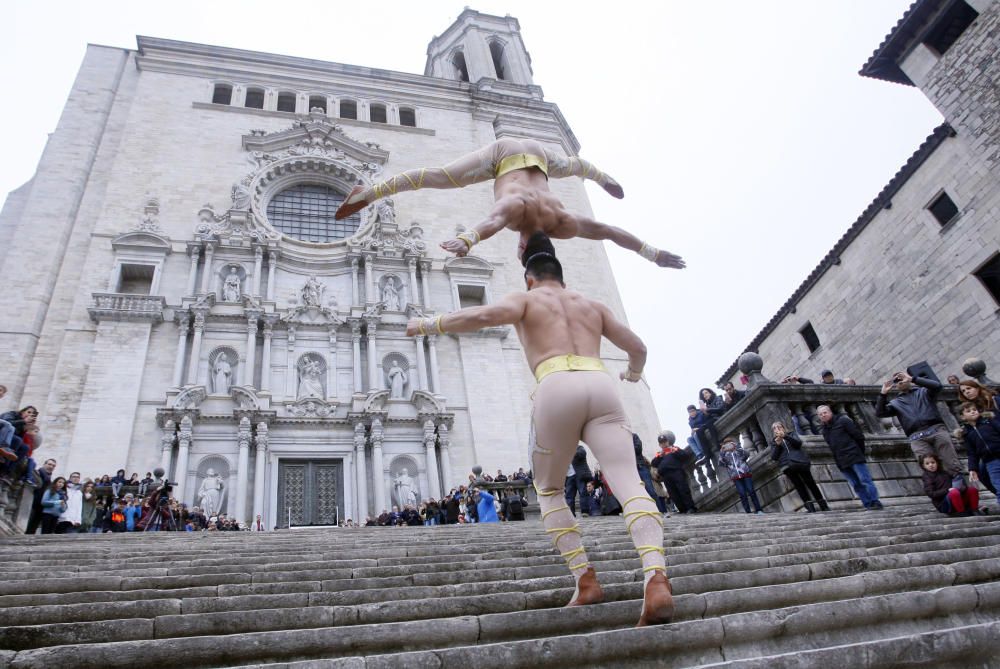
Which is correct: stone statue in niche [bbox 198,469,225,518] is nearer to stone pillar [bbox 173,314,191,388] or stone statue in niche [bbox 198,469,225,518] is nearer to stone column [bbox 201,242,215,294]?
stone pillar [bbox 173,314,191,388]

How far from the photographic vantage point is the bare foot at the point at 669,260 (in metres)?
5.83

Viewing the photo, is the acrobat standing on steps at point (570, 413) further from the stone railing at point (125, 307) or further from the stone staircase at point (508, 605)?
the stone railing at point (125, 307)

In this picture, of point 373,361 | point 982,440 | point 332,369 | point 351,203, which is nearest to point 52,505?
point 351,203

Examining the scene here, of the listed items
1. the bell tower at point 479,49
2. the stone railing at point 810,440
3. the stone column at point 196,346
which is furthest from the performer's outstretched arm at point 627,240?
the bell tower at point 479,49

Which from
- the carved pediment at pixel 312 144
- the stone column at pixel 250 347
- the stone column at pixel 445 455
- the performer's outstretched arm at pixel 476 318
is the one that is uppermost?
the carved pediment at pixel 312 144

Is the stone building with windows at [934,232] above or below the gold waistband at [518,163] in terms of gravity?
above

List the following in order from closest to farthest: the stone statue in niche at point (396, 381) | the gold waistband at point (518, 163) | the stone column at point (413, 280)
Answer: the gold waistband at point (518, 163), the stone statue in niche at point (396, 381), the stone column at point (413, 280)

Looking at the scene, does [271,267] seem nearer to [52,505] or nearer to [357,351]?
[357,351]

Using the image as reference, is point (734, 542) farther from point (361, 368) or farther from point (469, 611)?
point (361, 368)

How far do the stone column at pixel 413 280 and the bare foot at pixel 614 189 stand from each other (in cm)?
1646

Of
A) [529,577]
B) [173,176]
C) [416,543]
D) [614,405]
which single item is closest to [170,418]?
[173,176]

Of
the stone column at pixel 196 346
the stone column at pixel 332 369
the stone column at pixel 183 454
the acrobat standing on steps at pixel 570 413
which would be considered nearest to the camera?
the acrobat standing on steps at pixel 570 413

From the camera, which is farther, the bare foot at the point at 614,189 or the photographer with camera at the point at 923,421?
the photographer with camera at the point at 923,421

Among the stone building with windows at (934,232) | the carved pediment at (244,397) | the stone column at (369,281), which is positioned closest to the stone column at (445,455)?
the stone column at (369,281)
